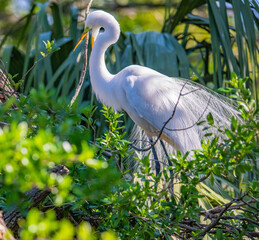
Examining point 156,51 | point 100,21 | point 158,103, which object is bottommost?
point 158,103

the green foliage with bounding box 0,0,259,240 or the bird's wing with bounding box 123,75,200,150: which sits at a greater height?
the green foliage with bounding box 0,0,259,240

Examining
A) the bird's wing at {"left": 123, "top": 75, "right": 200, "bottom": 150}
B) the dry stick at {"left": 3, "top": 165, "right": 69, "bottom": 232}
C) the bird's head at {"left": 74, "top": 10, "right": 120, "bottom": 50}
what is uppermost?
the bird's head at {"left": 74, "top": 10, "right": 120, "bottom": 50}

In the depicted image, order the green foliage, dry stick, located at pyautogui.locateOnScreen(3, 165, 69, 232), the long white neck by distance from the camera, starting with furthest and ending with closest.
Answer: the long white neck
dry stick, located at pyautogui.locateOnScreen(3, 165, 69, 232)
the green foliage

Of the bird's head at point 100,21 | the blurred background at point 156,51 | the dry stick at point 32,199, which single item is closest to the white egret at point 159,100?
the bird's head at point 100,21

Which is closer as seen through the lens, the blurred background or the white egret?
the white egret

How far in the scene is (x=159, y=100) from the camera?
209 centimetres

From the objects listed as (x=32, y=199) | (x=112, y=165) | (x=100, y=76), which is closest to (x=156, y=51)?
(x=100, y=76)

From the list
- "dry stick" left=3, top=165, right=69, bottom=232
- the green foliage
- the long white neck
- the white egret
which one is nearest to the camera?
the green foliage

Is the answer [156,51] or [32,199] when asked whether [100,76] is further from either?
[32,199]

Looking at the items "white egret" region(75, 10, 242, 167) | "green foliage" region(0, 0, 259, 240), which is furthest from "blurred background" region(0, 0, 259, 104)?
"white egret" region(75, 10, 242, 167)

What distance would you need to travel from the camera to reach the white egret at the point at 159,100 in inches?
80.7

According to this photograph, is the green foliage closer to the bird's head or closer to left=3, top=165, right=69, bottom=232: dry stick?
left=3, top=165, right=69, bottom=232: dry stick

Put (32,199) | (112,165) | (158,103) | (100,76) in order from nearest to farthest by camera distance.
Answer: (112,165), (32,199), (158,103), (100,76)

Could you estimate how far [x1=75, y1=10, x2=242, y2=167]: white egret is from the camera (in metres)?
2.05
